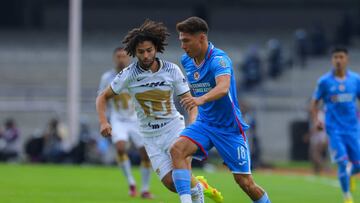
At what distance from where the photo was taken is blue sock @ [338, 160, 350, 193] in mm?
17000

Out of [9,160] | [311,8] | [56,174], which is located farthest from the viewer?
[311,8]

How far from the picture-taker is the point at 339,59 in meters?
17.4

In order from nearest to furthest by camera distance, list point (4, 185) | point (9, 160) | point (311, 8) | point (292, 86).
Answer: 1. point (4, 185)
2. point (9, 160)
3. point (292, 86)
4. point (311, 8)

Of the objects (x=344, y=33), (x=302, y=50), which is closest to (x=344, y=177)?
(x=302, y=50)

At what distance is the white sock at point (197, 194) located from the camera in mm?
12546

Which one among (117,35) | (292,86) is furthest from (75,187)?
(117,35)

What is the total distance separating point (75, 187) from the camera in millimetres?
20547

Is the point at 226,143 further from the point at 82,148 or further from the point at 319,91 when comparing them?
the point at 82,148

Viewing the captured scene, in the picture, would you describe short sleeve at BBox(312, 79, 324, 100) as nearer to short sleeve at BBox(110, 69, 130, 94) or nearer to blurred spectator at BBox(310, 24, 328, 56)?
short sleeve at BBox(110, 69, 130, 94)

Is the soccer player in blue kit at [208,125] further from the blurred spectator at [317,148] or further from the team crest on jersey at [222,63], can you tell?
the blurred spectator at [317,148]

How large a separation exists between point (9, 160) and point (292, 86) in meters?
12.4

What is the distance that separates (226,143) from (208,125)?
31cm

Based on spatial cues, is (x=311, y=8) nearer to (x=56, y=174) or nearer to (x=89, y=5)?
(x=89, y=5)

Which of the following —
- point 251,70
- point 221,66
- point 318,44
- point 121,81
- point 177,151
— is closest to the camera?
point 221,66
